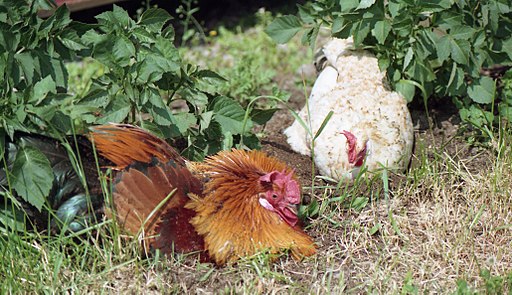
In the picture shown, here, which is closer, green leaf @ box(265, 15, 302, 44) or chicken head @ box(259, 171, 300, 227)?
chicken head @ box(259, 171, 300, 227)

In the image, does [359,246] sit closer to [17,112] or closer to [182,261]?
[182,261]

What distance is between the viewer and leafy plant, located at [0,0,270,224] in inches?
132

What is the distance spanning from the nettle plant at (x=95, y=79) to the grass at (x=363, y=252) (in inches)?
21.5

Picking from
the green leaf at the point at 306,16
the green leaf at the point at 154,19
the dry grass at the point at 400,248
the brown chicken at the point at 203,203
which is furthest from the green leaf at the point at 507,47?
the green leaf at the point at 154,19

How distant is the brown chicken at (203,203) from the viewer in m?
3.35

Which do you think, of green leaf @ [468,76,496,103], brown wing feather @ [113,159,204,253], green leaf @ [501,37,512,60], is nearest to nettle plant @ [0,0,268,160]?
brown wing feather @ [113,159,204,253]

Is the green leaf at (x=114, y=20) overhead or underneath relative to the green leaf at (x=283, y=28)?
overhead

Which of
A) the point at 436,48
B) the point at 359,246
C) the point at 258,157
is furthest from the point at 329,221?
the point at 436,48

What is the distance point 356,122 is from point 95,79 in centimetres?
135

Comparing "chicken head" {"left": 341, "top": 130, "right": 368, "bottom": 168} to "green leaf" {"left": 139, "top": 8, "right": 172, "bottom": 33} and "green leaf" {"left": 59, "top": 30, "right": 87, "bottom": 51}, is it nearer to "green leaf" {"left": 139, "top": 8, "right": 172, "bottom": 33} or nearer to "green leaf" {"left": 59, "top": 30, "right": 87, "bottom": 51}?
"green leaf" {"left": 139, "top": 8, "right": 172, "bottom": 33}

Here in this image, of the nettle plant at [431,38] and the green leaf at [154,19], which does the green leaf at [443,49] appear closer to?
the nettle plant at [431,38]

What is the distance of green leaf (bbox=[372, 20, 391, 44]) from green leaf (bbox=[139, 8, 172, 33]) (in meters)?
1.18

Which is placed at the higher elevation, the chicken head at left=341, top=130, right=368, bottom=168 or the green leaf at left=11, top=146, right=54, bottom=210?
the green leaf at left=11, top=146, right=54, bottom=210

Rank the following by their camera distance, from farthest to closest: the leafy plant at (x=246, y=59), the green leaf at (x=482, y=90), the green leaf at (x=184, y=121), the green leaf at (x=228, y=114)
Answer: the leafy plant at (x=246, y=59)
the green leaf at (x=482, y=90)
the green leaf at (x=228, y=114)
the green leaf at (x=184, y=121)
